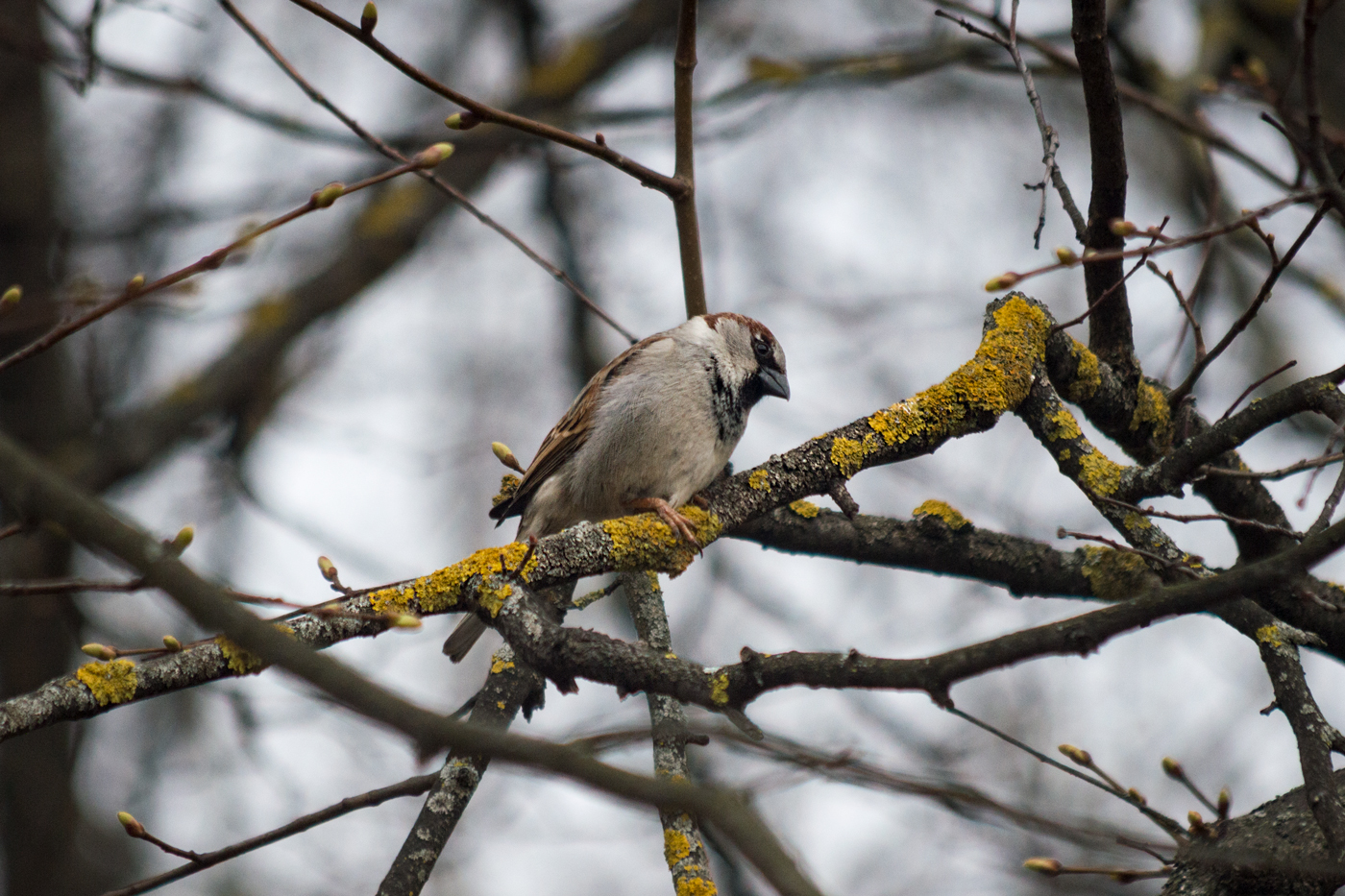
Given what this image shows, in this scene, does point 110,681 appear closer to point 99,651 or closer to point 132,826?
point 99,651

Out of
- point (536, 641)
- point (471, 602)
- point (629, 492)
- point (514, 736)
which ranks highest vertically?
point (629, 492)

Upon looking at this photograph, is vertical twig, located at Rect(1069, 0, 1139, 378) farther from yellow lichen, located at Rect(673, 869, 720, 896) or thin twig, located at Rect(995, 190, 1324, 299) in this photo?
yellow lichen, located at Rect(673, 869, 720, 896)

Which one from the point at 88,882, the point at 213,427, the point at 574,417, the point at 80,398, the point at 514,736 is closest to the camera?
Answer: the point at 514,736

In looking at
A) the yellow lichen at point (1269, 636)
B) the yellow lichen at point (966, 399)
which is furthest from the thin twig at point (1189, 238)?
the yellow lichen at point (1269, 636)

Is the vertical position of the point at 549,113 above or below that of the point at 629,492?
above

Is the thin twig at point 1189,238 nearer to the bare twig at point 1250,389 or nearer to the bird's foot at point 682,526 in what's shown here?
the bare twig at point 1250,389

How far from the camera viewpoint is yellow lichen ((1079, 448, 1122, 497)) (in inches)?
110

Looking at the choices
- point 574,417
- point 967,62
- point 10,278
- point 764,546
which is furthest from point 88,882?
point 967,62

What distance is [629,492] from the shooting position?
372 centimetres

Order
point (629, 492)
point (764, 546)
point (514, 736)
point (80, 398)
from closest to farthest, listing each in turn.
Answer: point (514, 736) → point (764, 546) → point (629, 492) → point (80, 398)

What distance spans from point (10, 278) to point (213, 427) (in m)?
1.42

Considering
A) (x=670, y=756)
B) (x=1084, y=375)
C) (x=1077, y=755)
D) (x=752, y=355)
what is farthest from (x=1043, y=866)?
(x=752, y=355)

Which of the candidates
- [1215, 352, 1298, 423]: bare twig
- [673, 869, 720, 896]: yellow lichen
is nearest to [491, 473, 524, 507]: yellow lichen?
[673, 869, 720, 896]: yellow lichen

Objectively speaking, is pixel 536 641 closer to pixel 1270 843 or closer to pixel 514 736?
pixel 514 736
